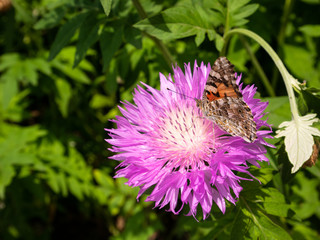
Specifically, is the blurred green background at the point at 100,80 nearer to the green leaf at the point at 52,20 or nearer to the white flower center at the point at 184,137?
the green leaf at the point at 52,20

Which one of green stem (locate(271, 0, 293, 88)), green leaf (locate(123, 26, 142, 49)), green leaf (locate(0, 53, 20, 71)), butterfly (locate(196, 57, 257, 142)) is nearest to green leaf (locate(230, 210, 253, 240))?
butterfly (locate(196, 57, 257, 142))

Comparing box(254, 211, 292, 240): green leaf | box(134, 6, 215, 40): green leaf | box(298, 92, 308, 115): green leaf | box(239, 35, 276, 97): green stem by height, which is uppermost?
box(134, 6, 215, 40): green leaf

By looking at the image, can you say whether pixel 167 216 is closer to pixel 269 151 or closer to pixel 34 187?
pixel 34 187

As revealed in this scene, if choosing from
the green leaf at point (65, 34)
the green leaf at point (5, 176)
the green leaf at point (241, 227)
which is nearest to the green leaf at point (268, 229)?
the green leaf at point (241, 227)

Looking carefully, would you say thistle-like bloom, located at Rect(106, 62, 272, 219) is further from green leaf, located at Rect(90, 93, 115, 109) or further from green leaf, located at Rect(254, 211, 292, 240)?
green leaf, located at Rect(90, 93, 115, 109)

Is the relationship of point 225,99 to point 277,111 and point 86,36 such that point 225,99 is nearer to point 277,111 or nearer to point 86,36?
point 277,111

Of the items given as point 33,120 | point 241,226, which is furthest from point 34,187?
point 241,226
